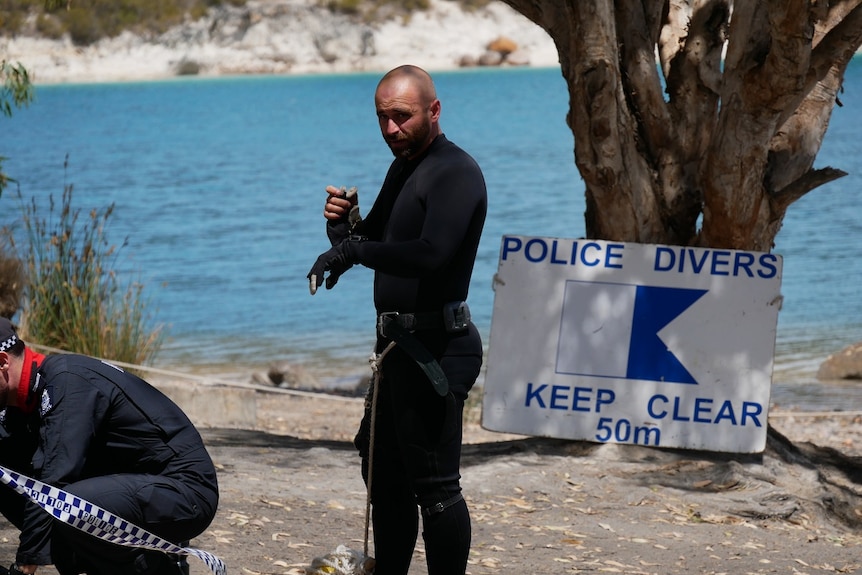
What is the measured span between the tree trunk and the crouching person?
3613 millimetres

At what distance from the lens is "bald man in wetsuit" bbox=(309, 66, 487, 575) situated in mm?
4211

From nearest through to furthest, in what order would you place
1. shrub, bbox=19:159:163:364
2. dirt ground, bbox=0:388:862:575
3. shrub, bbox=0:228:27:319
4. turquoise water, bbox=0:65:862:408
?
dirt ground, bbox=0:388:862:575
shrub, bbox=19:159:163:364
shrub, bbox=0:228:27:319
turquoise water, bbox=0:65:862:408

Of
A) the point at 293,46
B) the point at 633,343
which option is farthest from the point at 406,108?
the point at 293,46

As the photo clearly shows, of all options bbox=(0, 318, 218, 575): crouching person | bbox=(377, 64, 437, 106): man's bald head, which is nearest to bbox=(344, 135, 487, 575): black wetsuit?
bbox=(377, 64, 437, 106): man's bald head

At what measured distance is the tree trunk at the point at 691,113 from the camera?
6.72 m

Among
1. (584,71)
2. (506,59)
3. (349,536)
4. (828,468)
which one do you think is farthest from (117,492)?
(506,59)

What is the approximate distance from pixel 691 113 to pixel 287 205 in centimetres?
2425

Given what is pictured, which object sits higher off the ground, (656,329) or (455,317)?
(455,317)

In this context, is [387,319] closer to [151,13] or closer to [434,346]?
[434,346]

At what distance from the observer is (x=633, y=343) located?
704 centimetres

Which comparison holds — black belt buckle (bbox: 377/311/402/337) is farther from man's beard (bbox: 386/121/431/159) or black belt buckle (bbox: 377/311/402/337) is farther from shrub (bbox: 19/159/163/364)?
shrub (bbox: 19/159/163/364)

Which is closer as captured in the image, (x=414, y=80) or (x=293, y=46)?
(x=414, y=80)

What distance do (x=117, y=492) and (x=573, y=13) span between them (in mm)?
4074

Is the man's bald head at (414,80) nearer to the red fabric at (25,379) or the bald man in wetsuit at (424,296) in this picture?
the bald man in wetsuit at (424,296)
